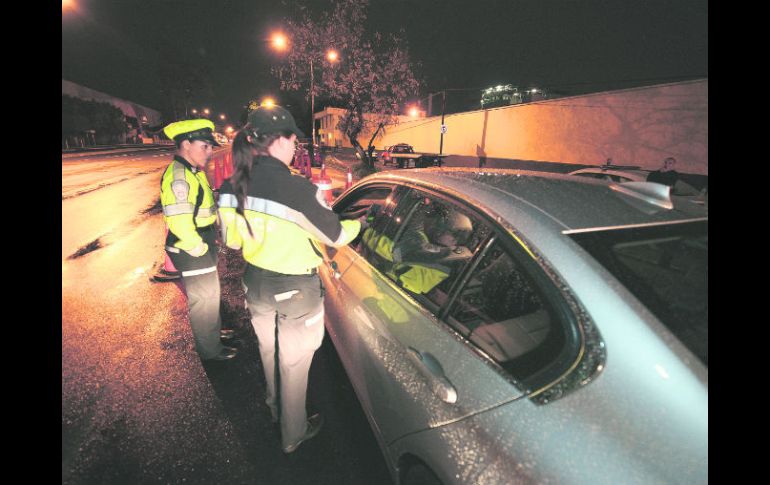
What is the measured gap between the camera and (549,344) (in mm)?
1162

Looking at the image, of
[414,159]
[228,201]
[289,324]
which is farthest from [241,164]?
[414,159]

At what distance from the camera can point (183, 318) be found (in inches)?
144

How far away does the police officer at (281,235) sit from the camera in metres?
1.69

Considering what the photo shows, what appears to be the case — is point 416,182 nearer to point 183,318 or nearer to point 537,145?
point 183,318

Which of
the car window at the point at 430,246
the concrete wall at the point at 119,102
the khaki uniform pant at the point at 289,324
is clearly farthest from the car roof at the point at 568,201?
the concrete wall at the point at 119,102

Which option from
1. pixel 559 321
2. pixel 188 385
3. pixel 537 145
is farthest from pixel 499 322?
pixel 537 145

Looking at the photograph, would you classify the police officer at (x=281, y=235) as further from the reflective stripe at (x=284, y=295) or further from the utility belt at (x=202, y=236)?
the utility belt at (x=202, y=236)

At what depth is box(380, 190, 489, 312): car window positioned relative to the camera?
181cm

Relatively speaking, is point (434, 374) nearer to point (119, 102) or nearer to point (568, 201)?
point (568, 201)

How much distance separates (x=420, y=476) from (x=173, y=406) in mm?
1960

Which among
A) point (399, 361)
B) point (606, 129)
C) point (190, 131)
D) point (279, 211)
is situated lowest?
point (399, 361)

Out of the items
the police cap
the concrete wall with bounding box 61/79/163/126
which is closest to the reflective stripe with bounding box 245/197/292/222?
the police cap

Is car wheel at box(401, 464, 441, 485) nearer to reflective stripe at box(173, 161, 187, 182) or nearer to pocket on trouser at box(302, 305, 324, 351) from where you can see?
pocket on trouser at box(302, 305, 324, 351)
